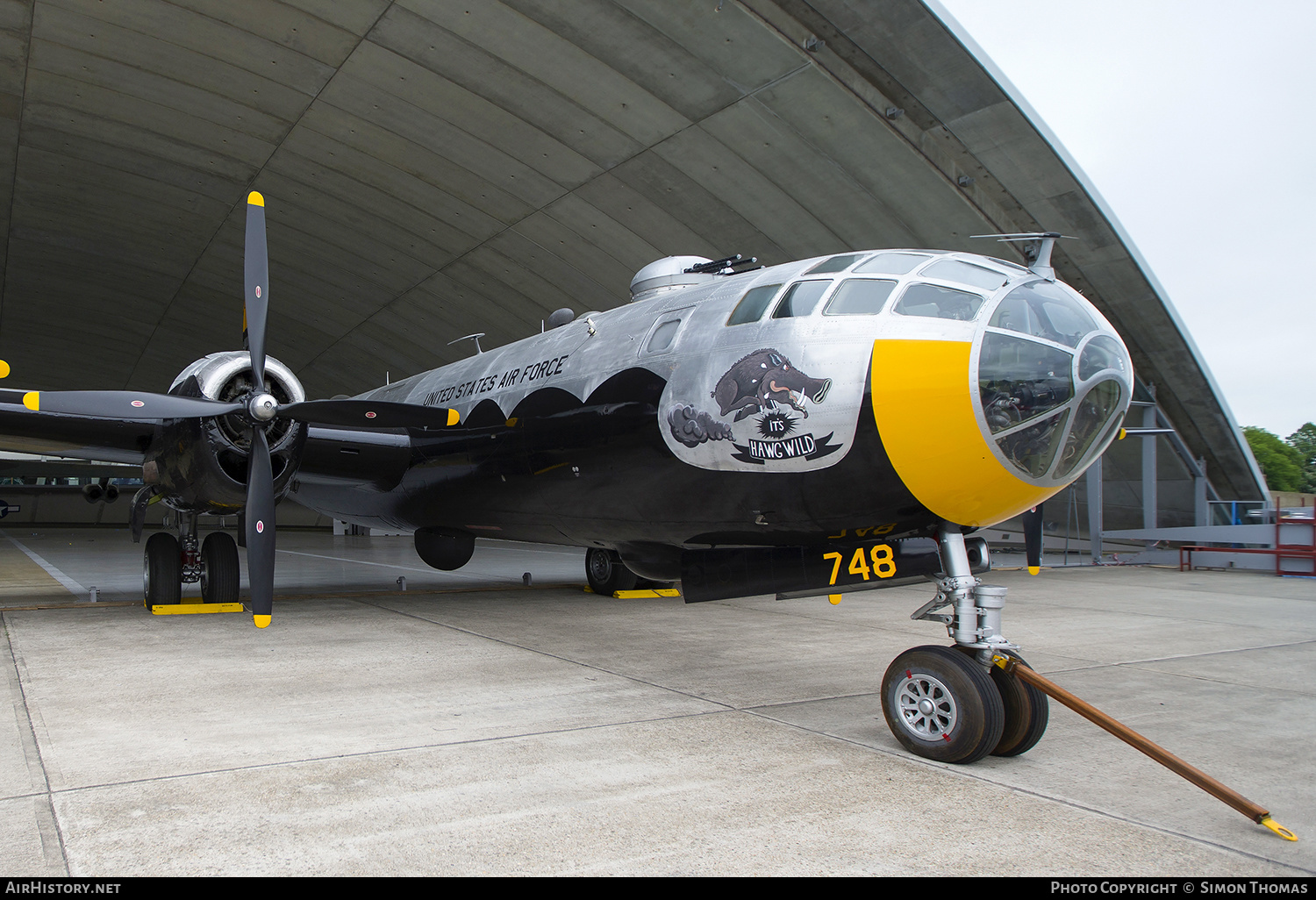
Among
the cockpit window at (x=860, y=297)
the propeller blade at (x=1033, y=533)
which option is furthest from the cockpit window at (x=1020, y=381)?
the propeller blade at (x=1033, y=533)

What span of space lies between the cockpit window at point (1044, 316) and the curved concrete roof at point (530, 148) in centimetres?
1014

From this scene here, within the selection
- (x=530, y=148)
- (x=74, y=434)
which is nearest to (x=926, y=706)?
(x=74, y=434)

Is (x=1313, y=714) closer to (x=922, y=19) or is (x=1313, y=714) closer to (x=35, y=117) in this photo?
(x=922, y=19)

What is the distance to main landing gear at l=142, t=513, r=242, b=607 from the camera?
1034cm

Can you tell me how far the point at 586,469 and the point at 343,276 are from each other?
19621 mm

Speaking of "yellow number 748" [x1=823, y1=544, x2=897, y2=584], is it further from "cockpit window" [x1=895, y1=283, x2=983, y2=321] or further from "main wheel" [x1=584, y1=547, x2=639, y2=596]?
"main wheel" [x1=584, y1=547, x2=639, y2=596]

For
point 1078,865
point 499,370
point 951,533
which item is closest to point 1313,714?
point 951,533

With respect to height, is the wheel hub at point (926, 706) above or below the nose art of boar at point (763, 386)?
below

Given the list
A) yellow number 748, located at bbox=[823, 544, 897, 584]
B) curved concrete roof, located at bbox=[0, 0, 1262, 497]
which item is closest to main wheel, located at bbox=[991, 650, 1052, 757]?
yellow number 748, located at bbox=[823, 544, 897, 584]

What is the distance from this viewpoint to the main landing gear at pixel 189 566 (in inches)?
407

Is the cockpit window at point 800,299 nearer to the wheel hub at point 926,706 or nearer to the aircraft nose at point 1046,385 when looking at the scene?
the aircraft nose at point 1046,385

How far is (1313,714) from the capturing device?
Result: 19.2 feet

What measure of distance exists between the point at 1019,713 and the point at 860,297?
2.57 meters

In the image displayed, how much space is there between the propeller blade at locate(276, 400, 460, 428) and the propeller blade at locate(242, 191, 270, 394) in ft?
2.82
